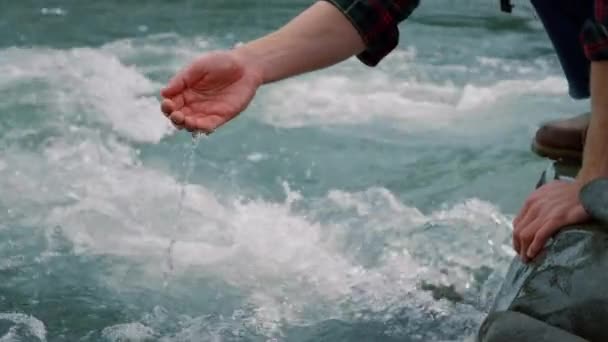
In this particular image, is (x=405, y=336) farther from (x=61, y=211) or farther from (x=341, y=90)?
(x=341, y=90)

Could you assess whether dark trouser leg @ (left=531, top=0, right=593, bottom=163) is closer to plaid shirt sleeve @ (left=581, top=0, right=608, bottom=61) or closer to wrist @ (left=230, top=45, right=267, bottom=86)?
plaid shirt sleeve @ (left=581, top=0, right=608, bottom=61)

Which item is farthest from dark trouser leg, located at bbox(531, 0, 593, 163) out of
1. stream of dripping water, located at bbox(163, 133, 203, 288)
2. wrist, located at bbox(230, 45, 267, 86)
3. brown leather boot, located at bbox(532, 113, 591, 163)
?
stream of dripping water, located at bbox(163, 133, 203, 288)

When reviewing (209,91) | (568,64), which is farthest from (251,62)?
(568,64)

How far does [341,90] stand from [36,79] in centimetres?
160

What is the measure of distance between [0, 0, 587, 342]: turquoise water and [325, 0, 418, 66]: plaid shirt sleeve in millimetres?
1160

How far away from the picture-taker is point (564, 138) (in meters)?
3.15

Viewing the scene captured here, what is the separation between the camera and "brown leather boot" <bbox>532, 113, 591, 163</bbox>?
311cm

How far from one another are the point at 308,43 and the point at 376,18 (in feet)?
0.47

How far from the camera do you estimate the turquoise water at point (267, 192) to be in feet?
11.7

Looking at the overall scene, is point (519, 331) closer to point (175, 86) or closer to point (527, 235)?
point (527, 235)

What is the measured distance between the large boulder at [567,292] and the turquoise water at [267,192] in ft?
3.44

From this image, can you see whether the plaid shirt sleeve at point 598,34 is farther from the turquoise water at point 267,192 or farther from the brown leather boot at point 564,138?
the turquoise water at point 267,192

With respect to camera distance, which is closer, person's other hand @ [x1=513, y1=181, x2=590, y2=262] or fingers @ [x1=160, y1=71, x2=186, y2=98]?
fingers @ [x1=160, y1=71, x2=186, y2=98]

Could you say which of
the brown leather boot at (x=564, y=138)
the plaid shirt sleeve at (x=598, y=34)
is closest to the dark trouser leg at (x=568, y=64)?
the brown leather boot at (x=564, y=138)
